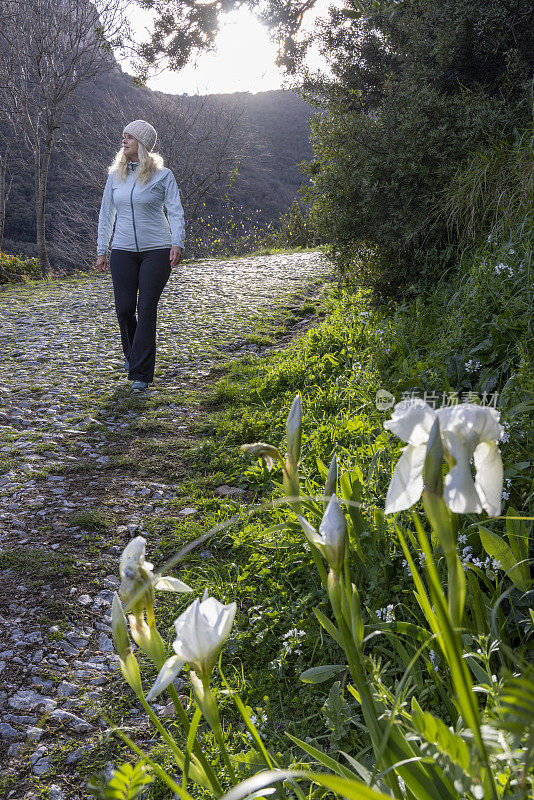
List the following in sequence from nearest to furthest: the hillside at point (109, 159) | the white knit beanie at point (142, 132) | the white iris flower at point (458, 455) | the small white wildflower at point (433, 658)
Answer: the white iris flower at point (458, 455), the small white wildflower at point (433, 658), the white knit beanie at point (142, 132), the hillside at point (109, 159)

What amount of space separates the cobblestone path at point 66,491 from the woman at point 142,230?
33.7 inches

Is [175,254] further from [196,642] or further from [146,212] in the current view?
[196,642]

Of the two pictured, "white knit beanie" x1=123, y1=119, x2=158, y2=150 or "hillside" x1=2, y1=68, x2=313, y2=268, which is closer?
"white knit beanie" x1=123, y1=119, x2=158, y2=150

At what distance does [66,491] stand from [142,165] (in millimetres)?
3019

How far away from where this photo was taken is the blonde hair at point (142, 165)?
17.3 ft

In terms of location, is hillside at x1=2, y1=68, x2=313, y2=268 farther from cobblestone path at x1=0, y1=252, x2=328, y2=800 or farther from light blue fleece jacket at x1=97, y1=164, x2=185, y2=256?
light blue fleece jacket at x1=97, y1=164, x2=185, y2=256

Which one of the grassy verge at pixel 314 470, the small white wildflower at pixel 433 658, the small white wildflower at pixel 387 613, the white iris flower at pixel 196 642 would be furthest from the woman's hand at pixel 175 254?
the white iris flower at pixel 196 642

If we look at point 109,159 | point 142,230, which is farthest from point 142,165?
point 109,159

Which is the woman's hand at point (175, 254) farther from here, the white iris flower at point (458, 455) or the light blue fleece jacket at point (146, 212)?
the white iris flower at point (458, 455)

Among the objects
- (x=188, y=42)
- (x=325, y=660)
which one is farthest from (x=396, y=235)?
(x=188, y=42)

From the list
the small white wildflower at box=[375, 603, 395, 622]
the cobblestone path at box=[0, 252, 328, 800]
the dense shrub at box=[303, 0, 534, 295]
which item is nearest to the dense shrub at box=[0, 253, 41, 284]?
the cobblestone path at box=[0, 252, 328, 800]

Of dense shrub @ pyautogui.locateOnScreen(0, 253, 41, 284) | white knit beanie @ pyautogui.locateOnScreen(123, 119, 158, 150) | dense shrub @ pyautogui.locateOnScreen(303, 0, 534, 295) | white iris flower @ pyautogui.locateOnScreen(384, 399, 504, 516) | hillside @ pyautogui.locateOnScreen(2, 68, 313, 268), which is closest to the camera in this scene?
white iris flower @ pyautogui.locateOnScreen(384, 399, 504, 516)

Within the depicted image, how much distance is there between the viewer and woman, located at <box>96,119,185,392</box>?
531 cm

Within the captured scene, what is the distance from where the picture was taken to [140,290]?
5383mm
